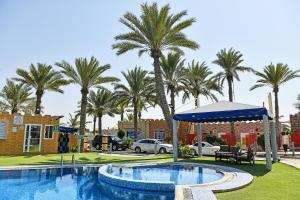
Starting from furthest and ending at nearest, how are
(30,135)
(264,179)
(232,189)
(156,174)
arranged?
1. (30,135)
2. (156,174)
3. (264,179)
4. (232,189)

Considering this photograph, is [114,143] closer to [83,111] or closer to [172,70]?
[83,111]

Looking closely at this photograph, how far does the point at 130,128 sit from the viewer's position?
47031mm

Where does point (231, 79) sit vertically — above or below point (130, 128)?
above

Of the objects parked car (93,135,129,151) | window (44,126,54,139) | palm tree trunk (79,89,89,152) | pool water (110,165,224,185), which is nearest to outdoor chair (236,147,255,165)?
pool water (110,165,224,185)

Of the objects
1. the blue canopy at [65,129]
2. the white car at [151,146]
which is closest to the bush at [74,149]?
the blue canopy at [65,129]

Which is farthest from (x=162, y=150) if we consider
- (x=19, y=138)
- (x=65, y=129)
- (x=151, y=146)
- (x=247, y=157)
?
(x=19, y=138)

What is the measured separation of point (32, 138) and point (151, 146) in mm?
11800

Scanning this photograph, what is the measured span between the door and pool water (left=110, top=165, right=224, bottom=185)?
14.4m

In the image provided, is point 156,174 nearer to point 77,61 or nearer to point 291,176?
point 291,176

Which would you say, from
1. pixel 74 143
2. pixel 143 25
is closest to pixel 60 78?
pixel 74 143

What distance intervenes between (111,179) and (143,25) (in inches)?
633

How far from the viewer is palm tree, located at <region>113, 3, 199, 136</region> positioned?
76.4 feet

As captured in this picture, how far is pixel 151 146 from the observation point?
28.9m

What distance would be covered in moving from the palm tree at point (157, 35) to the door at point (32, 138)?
10.9 m
